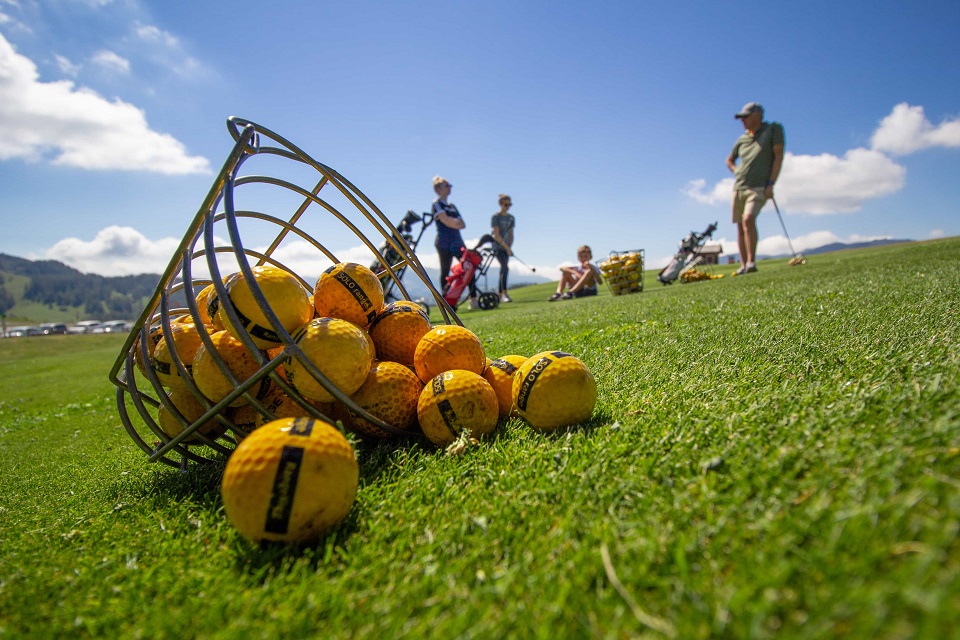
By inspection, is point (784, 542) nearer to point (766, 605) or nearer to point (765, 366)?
point (766, 605)

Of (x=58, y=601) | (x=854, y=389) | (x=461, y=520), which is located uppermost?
(x=854, y=389)

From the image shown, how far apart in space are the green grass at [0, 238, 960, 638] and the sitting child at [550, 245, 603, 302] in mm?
11774

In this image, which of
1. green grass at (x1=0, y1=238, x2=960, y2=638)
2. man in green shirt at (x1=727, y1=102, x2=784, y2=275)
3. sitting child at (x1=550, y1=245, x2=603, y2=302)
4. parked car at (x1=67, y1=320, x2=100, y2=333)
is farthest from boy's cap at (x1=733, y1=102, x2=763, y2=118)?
parked car at (x1=67, y1=320, x2=100, y2=333)

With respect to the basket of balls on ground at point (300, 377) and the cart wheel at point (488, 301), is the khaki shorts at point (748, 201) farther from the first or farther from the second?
the basket of balls on ground at point (300, 377)

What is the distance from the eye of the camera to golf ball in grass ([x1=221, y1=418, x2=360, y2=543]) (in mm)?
1259

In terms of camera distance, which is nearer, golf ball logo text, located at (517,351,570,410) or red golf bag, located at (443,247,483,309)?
golf ball logo text, located at (517,351,570,410)

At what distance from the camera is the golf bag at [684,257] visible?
50.5ft

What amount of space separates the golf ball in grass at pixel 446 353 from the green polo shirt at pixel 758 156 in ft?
31.6

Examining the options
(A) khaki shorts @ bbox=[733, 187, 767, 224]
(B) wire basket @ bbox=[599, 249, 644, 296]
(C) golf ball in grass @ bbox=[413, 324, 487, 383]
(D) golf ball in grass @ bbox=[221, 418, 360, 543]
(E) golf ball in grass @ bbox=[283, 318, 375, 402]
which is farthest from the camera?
(B) wire basket @ bbox=[599, 249, 644, 296]

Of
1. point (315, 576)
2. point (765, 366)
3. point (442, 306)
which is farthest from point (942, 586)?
point (442, 306)

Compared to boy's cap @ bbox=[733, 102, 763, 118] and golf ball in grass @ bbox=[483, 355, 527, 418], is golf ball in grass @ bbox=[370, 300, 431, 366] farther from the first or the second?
boy's cap @ bbox=[733, 102, 763, 118]

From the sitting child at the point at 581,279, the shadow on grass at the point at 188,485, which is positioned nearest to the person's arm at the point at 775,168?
the sitting child at the point at 581,279

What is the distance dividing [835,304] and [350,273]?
352 centimetres

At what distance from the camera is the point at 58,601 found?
1.20 m
